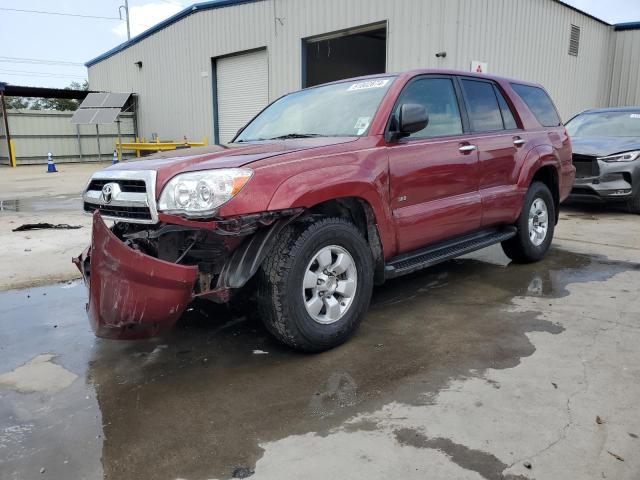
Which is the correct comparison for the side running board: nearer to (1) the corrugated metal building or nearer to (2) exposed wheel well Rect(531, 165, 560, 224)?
(2) exposed wheel well Rect(531, 165, 560, 224)

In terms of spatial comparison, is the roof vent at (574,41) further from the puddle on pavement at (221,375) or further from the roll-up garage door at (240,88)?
the puddle on pavement at (221,375)

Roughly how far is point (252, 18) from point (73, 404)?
52.1 ft

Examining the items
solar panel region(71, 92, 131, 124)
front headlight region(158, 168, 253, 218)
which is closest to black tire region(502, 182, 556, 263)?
front headlight region(158, 168, 253, 218)

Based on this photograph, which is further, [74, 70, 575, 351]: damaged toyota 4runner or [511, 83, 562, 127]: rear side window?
[511, 83, 562, 127]: rear side window

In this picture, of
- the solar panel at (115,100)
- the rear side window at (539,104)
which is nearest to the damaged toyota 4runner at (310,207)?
the rear side window at (539,104)

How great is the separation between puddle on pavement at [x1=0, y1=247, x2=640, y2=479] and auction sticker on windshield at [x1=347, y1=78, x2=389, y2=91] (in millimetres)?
1710

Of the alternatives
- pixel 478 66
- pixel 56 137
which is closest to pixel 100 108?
pixel 56 137

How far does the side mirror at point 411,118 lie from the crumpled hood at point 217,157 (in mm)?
341

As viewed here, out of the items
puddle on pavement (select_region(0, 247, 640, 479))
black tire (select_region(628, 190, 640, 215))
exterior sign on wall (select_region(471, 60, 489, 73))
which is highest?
exterior sign on wall (select_region(471, 60, 489, 73))

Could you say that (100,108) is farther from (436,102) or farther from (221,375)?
(221,375)

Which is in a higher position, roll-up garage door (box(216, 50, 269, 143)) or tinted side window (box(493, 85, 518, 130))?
roll-up garage door (box(216, 50, 269, 143))

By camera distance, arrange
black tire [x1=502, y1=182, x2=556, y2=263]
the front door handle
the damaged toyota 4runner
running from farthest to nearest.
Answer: black tire [x1=502, y1=182, x2=556, y2=263], the front door handle, the damaged toyota 4runner

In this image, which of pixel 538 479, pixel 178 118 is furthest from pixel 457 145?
pixel 178 118

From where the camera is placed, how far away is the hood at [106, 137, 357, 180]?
2.98 metres
